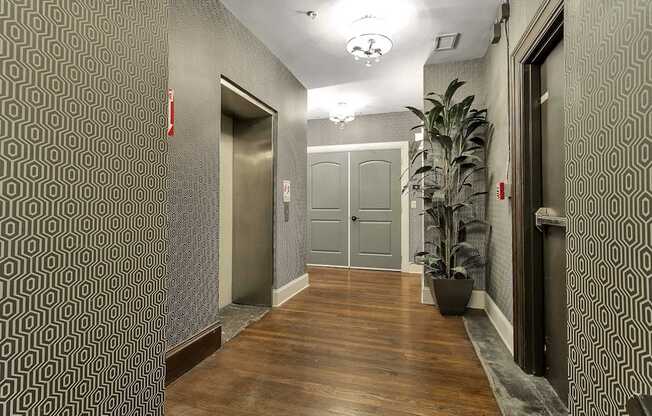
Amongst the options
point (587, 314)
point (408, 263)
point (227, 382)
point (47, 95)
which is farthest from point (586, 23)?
point (408, 263)

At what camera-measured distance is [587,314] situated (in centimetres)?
100

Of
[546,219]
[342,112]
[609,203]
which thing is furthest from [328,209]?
[609,203]

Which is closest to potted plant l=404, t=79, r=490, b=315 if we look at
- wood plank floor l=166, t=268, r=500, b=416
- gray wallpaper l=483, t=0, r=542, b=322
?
gray wallpaper l=483, t=0, r=542, b=322

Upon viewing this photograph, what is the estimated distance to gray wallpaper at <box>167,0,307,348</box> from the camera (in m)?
1.94

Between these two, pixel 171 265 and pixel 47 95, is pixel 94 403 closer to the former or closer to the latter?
pixel 47 95

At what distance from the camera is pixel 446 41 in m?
2.90

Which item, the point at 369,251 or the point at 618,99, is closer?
the point at 618,99

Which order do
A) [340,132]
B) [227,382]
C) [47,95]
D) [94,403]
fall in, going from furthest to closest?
[340,132]
[227,382]
[94,403]
[47,95]

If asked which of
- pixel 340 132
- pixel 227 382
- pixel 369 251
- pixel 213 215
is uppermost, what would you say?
pixel 340 132

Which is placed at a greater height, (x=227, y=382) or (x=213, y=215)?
(x=213, y=215)

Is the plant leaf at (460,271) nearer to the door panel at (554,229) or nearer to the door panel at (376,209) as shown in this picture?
the door panel at (554,229)

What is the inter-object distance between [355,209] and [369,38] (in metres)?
3.06

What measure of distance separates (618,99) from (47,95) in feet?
4.74

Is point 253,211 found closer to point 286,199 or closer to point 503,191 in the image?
point 286,199
